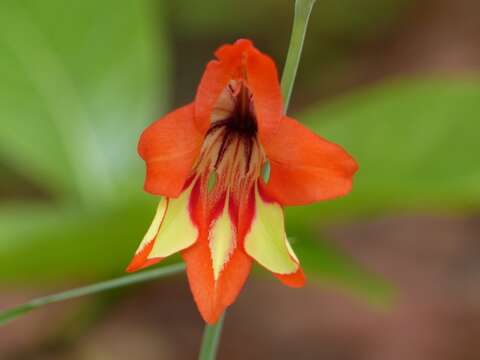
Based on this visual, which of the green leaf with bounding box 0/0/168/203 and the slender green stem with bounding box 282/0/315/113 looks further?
the green leaf with bounding box 0/0/168/203

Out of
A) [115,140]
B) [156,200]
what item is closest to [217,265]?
[156,200]

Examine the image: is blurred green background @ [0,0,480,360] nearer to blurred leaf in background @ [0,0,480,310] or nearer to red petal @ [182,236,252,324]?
blurred leaf in background @ [0,0,480,310]

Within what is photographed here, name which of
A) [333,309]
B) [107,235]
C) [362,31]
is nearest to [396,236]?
[333,309]

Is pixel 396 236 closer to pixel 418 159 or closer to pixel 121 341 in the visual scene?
pixel 121 341

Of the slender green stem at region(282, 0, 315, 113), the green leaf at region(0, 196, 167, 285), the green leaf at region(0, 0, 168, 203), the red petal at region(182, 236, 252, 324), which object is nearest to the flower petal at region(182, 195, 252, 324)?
the red petal at region(182, 236, 252, 324)

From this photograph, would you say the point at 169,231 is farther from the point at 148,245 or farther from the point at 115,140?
the point at 115,140

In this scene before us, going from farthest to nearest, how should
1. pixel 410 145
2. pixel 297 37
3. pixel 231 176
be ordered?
pixel 410 145 < pixel 231 176 < pixel 297 37

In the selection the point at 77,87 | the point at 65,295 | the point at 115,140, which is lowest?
the point at 115,140

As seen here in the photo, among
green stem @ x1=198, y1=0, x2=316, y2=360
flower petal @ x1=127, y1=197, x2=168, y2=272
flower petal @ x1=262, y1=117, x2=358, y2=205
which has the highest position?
green stem @ x1=198, y1=0, x2=316, y2=360
